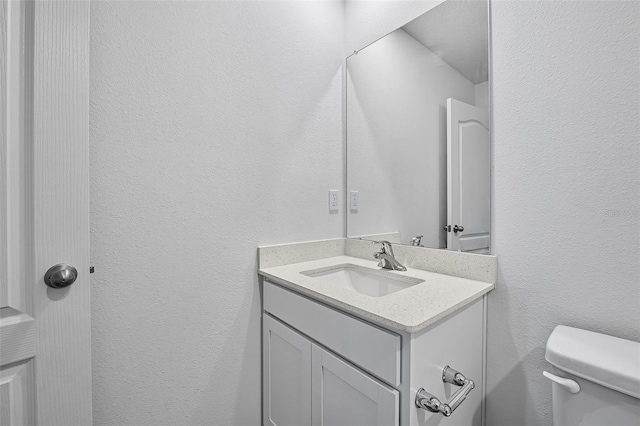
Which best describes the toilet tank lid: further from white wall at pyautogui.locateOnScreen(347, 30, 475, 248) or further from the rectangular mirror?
white wall at pyautogui.locateOnScreen(347, 30, 475, 248)

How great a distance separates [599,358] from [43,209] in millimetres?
1474

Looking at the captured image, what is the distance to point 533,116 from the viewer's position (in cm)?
96

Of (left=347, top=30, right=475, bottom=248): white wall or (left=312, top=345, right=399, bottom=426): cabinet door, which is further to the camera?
(left=347, top=30, right=475, bottom=248): white wall

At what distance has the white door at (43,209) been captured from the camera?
742 millimetres

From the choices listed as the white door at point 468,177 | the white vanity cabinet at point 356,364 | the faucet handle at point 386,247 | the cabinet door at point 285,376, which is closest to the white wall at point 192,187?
the cabinet door at point 285,376

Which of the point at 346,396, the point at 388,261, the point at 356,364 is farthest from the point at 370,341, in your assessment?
the point at 388,261

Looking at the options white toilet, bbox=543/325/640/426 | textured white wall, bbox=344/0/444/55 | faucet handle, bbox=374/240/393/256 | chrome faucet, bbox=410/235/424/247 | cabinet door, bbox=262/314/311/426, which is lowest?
cabinet door, bbox=262/314/311/426

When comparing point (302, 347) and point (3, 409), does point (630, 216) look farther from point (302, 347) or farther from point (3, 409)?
point (3, 409)

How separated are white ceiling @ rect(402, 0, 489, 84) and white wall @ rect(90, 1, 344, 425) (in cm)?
54

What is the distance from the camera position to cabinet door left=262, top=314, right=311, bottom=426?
104cm

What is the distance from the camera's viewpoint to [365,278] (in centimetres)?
136

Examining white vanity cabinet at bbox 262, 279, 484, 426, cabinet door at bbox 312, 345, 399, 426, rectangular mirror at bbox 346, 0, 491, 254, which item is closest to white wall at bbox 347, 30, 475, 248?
rectangular mirror at bbox 346, 0, 491, 254

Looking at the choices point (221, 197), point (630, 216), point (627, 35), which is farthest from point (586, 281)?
point (221, 197)

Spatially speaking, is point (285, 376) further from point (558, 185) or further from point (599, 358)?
point (558, 185)
